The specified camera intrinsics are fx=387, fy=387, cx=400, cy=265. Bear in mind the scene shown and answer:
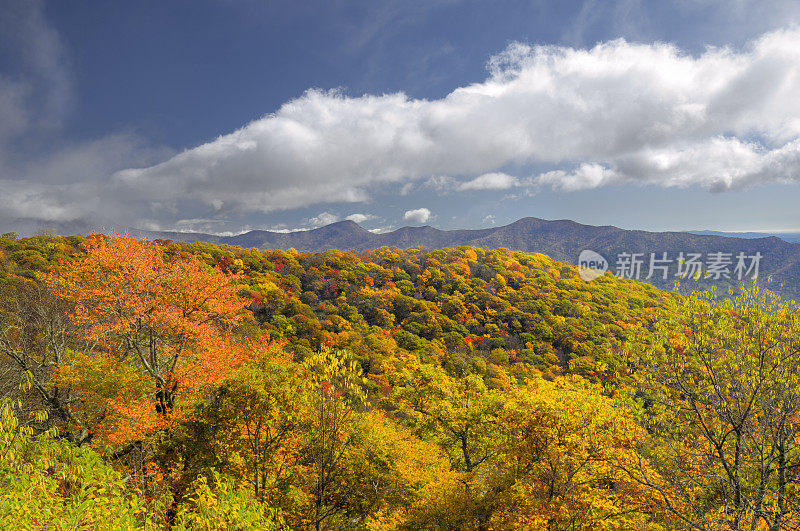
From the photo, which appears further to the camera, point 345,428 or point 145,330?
point 145,330

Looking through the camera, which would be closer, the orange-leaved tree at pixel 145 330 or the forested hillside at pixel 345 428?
the forested hillside at pixel 345 428

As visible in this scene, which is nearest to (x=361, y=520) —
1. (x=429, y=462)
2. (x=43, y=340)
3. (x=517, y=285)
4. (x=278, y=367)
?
(x=429, y=462)

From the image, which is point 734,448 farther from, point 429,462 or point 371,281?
point 371,281

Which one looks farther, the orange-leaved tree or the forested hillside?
the orange-leaved tree

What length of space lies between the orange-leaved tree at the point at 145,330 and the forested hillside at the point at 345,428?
0.10 m

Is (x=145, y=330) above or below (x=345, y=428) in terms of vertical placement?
Result: above

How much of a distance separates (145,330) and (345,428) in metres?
12.0

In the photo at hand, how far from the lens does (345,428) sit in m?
17.0

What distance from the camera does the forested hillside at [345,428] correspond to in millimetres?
10359

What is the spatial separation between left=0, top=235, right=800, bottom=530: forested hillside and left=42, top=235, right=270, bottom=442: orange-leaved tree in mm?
104

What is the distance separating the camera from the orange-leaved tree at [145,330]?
17.9 meters

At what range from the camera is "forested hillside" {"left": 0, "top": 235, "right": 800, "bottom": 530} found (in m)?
10.4

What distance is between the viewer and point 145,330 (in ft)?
66.4

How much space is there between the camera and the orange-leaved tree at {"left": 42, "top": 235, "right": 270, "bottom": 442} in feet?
58.7
